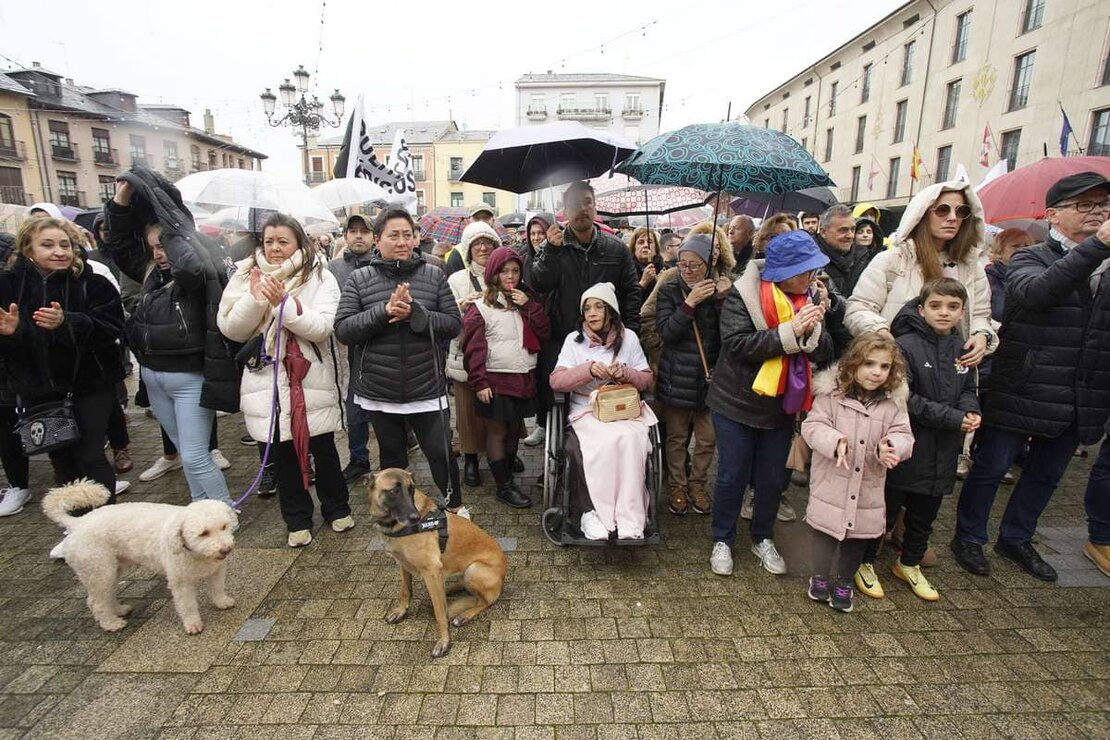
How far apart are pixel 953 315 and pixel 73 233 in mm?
5544

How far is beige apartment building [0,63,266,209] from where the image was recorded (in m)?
11.1

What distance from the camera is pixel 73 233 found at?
355 cm

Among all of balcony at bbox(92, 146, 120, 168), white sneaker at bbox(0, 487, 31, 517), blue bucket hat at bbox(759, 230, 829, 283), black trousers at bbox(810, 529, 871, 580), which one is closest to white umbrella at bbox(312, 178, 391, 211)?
white sneaker at bbox(0, 487, 31, 517)

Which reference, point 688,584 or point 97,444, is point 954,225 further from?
point 97,444

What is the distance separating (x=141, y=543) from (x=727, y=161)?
3.88 m

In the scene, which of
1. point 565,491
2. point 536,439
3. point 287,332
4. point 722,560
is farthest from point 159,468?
point 722,560

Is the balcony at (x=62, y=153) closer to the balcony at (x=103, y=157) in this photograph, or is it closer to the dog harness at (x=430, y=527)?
the balcony at (x=103, y=157)

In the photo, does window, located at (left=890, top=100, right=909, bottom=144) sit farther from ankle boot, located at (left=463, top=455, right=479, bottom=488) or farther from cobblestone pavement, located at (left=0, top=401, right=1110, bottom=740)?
ankle boot, located at (left=463, top=455, right=479, bottom=488)

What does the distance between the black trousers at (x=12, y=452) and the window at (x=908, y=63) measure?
32.4 m

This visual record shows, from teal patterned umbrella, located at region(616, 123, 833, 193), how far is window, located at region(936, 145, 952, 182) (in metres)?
25.5

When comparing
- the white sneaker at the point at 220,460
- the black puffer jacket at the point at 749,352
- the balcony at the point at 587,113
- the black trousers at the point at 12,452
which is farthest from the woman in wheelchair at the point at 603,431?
the balcony at the point at 587,113

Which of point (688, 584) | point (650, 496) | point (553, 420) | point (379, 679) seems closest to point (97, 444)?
point (379, 679)

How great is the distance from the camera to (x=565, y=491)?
3.42 meters

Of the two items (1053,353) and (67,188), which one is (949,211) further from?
(67,188)
